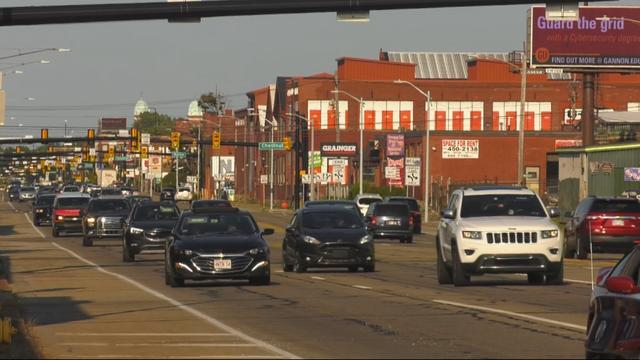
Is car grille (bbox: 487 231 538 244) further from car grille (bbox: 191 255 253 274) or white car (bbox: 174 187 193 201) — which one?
white car (bbox: 174 187 193 201)

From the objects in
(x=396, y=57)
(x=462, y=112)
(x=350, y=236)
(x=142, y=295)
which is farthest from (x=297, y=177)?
(x=142, y=295)

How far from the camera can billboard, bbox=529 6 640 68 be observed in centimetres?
8919

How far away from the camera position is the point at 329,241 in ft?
109

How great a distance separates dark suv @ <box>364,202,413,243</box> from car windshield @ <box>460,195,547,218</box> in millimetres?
28049

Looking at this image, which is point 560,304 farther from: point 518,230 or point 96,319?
point 96,319

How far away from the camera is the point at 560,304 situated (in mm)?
22672

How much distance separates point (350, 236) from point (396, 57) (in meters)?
119

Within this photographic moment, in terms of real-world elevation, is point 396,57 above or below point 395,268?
above

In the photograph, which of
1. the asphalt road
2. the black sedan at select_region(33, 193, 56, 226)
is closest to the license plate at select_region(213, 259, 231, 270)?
the asphalt road

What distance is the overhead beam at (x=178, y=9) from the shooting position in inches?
1020

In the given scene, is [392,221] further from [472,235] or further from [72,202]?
[472,235]

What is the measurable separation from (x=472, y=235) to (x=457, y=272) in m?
0.81

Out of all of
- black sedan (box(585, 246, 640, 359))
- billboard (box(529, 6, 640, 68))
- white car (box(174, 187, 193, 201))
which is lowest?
white car (box(174, 187, 193, 201))

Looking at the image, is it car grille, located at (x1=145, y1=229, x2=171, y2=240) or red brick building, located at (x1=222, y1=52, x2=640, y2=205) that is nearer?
car grille, located at (x1=145, y1=229, x2=171, y2=240)
